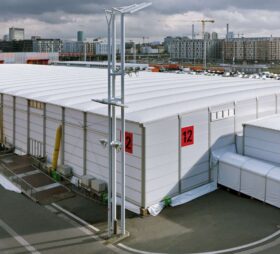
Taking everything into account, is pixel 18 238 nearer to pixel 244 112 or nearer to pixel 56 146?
pixel 56 146

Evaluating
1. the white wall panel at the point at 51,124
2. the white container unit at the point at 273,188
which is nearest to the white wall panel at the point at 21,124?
the white wall panel at the point at 51,124

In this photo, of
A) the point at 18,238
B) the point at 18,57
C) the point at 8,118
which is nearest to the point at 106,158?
the point at 18,238

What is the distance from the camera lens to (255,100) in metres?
22.9

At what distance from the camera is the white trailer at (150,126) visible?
1748 centimetres

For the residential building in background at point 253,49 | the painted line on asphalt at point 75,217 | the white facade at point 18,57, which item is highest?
the residential building in background at point 253,49

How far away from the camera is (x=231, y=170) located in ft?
64.1

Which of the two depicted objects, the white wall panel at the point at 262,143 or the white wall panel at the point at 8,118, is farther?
the white wall panel at the point at 8,118

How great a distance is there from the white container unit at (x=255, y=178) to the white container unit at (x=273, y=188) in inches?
7.5

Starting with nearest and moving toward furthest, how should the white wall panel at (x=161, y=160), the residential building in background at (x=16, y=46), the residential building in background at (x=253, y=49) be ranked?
the white wall panel at (x=161, y=160), the residential building in background at (x=16, y=46), the residential building in background at (x=253, y=49)

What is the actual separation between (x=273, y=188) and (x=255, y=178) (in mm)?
1013

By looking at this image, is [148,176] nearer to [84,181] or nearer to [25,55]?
[84,181]

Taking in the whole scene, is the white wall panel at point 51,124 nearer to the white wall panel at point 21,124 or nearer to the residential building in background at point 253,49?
the white wall panel at point 21,124

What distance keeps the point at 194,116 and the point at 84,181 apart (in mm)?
6142

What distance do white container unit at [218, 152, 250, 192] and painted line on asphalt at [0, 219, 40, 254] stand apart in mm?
9873
